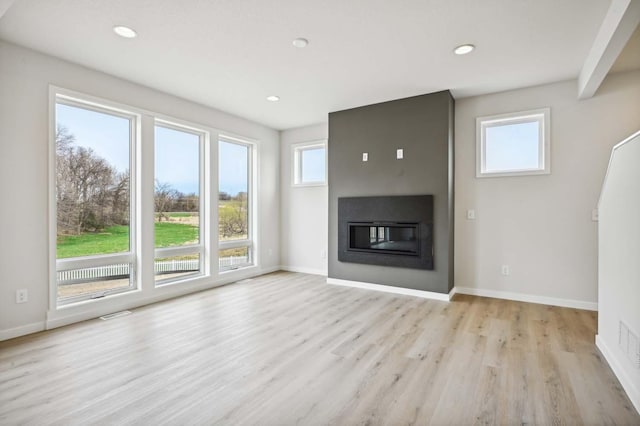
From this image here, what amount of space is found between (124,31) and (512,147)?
14.8ft

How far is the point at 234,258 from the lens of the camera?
5.40 meters

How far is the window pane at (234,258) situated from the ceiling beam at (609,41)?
5.10 metres

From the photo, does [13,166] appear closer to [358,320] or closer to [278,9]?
[278,9]

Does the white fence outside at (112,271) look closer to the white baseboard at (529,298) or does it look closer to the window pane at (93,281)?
the window pane at (93,281)

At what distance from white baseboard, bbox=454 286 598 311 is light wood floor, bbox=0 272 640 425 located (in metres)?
0.19

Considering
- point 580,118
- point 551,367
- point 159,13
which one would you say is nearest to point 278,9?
point 159,13

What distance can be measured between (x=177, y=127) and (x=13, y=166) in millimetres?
1928

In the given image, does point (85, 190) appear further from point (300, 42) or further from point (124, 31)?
point (300, 42)

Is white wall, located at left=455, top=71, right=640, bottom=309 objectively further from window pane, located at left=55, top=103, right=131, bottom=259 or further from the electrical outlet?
the electrical outlet

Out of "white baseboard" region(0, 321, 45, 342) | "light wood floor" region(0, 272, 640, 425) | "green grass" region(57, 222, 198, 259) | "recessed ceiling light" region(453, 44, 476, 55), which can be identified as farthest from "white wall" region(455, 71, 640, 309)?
"white baseboard" region(0, 321, 45, 342)

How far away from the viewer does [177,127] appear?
448cm

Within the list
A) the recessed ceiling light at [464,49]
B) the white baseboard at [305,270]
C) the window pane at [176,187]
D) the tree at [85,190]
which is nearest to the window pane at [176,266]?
the window pane at [176,187]

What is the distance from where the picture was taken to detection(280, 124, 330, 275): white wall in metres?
5.76

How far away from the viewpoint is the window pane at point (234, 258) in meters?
5.16
